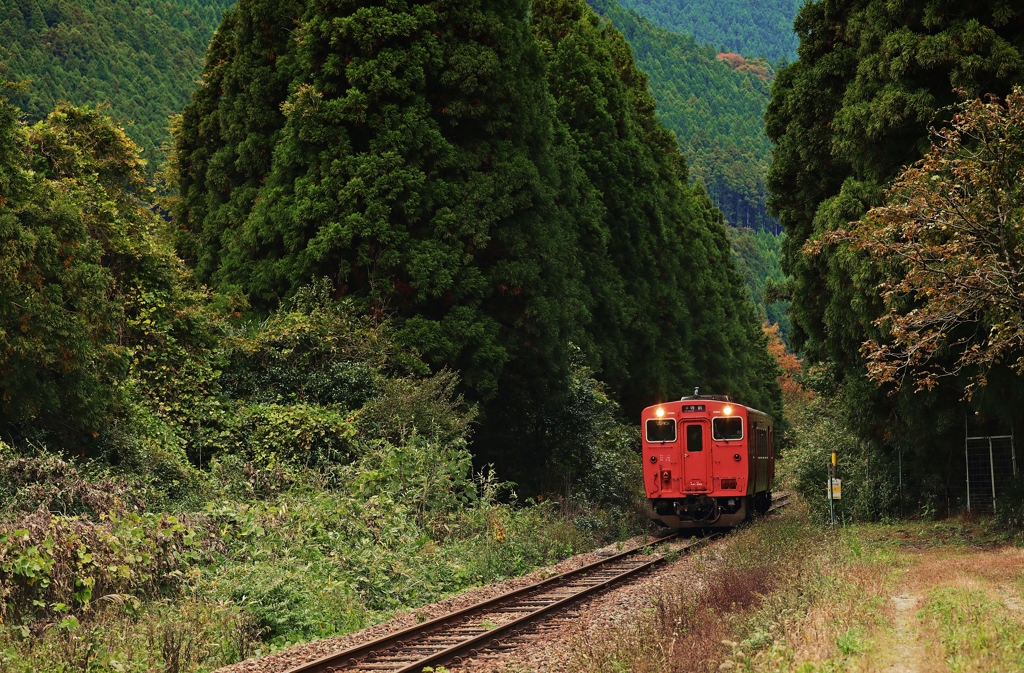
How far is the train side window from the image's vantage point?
23844 millimetres

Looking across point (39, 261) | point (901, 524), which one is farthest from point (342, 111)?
point (901, 524)

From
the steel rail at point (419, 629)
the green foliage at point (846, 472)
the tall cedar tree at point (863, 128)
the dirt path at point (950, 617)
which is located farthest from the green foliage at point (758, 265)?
the dirt path at point (950, 617)

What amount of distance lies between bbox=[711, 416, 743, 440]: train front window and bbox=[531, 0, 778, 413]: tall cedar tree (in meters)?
10.6

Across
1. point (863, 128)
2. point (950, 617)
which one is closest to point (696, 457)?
point (863, 128)

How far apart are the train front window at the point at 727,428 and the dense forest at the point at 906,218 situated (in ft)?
7.16

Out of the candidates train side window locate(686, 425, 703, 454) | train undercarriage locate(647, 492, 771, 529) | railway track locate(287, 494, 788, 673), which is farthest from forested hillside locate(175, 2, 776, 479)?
railway track locate(287, 494, 788, 673)

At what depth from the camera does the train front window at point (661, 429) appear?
24.1 metres

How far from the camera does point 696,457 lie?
23.8m

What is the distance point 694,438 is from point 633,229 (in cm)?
1466

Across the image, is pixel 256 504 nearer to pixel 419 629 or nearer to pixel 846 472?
pixel 419 629

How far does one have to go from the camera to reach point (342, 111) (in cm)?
2359

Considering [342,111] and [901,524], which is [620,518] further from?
[342,111]

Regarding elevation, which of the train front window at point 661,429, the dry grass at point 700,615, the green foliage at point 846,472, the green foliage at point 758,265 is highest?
the green foliage at point 758,265

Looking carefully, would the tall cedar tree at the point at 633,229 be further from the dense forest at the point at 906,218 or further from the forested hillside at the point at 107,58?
the forested hillside at the point at 107,58
